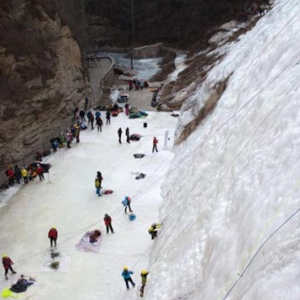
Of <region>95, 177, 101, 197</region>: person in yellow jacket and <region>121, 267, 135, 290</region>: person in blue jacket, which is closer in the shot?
<region>121, 267, 135, 290</region>: person in blue jacket

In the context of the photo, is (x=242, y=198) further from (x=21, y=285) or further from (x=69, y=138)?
(x=69, y=138)

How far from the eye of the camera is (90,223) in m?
17.7

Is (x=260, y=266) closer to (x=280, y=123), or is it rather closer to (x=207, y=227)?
(x=207, y=227)

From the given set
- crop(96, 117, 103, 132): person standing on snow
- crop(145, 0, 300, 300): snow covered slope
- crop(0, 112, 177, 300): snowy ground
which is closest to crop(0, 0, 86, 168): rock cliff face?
crop(0, 112, 177, 300): snowy ground

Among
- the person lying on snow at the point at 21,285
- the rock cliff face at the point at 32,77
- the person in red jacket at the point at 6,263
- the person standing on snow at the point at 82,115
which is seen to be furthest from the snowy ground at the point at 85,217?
the person standing on snow at the point at 82,115

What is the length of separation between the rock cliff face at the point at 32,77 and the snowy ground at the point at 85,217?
2.33 metres

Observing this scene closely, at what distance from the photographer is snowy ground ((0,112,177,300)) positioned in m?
14.6

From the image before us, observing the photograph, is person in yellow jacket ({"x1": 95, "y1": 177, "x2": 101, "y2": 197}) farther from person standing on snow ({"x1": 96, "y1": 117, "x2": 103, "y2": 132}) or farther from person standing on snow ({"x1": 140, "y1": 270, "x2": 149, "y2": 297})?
person standing on snow ({"x1": 96, "y1": 117, "x2": 103, "y2": 132})

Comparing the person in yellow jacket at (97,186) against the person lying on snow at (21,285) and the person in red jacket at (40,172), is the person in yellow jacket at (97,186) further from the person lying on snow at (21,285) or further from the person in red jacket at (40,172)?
the person lying on snow at (21,285)

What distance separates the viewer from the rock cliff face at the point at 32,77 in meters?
23.2

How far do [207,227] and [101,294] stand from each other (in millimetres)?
4663

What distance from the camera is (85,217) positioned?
18.1m

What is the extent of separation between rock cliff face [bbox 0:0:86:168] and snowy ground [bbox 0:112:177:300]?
7.64ft

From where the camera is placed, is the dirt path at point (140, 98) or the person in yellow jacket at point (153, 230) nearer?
the person in yellow jacket at point (153, 230)
